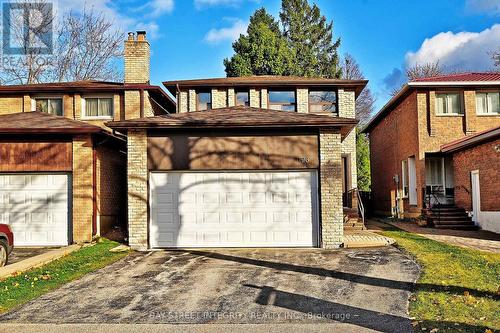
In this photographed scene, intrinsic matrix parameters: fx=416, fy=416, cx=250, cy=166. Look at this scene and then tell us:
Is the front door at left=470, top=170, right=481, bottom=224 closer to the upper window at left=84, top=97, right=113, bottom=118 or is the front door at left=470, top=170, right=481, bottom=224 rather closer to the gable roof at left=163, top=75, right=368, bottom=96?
the gable roof at left=163, top=75, right=368, bottom=96

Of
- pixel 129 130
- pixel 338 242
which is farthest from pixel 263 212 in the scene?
pixel 129 130

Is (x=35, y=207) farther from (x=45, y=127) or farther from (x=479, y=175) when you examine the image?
(x=479, y=175)

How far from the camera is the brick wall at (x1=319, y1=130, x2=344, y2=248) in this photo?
11516 millimetres

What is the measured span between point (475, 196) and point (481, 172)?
1195 millimetres

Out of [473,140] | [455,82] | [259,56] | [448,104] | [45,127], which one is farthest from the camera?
[259,56]

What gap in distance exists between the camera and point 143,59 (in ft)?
60.5

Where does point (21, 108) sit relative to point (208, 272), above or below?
above

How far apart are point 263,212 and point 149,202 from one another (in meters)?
3.25

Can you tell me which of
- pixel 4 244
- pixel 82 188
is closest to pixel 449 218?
pixel 82 188

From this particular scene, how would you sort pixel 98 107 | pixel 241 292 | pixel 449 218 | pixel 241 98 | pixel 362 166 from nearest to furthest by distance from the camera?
pixel 241 292 < pixel 449 218 < pixel 98 107 < pixel 241 98 < pixel 362 166

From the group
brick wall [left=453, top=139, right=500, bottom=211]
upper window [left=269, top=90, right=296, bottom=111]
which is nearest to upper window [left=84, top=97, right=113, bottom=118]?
upper window [left=269, top=90, right=296, bottom=111]

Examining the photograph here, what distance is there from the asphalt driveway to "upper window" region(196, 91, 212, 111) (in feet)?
35.5

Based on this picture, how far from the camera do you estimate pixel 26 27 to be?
2811 cm

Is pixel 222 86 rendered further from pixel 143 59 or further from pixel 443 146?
pixel 443 146
